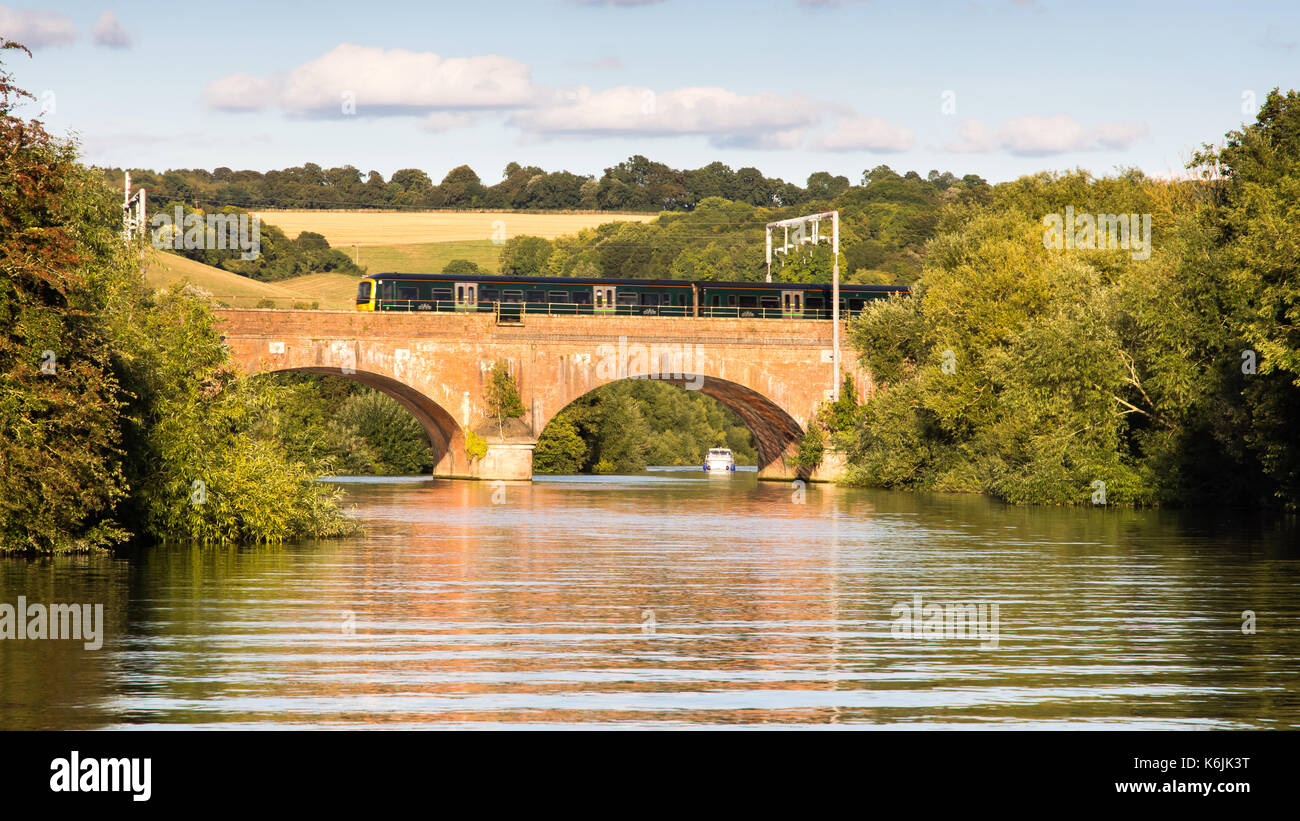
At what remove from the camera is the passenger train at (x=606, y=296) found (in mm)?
62156

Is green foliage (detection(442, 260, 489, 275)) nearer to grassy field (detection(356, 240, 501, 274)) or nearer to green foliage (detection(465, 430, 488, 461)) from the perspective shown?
grassy field (detection(356, 240, 501, 274))

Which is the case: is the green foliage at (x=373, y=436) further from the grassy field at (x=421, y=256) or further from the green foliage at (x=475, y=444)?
the grassy field at (x=421, y=256)

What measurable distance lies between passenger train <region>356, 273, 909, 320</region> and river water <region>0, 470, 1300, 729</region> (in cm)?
3283

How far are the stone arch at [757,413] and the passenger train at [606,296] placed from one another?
3.14 m

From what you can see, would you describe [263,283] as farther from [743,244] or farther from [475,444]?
[475,444]

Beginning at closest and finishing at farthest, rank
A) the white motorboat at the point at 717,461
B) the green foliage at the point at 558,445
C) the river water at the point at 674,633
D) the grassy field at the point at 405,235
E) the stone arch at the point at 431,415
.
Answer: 1. the river water at the point at 674,633
2. the stone arch at the point at 431,415
3. the green foliage at the point at 558,445
4. the white motorboat at the point at 717,461
5. the grassy field at the point at 405,235

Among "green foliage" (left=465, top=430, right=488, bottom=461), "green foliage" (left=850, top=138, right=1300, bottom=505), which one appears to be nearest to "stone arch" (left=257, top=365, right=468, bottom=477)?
"green foliage" (left=465, top=430, right=488, bottom=461)

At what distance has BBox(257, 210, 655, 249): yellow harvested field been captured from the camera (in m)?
130

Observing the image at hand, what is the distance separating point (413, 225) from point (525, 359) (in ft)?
259

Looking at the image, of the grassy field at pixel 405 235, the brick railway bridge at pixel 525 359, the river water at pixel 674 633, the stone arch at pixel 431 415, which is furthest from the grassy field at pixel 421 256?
the river water at pixel 674 633

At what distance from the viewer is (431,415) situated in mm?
59906

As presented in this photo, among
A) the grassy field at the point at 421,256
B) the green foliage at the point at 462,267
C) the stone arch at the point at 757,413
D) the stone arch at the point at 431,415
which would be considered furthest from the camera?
the grassy field at the point at 421,256

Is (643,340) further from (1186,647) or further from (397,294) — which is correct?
(1186,647)
